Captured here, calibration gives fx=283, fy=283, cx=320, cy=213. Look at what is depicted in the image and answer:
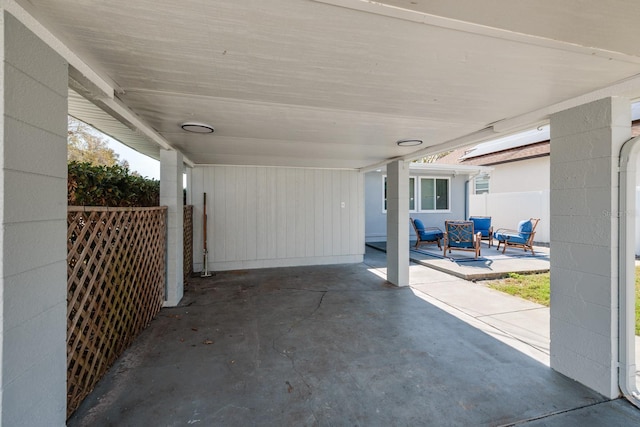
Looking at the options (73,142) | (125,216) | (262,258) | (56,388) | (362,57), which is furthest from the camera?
(73,142)

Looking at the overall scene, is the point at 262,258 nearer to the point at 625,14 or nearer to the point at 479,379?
the point at 479,379

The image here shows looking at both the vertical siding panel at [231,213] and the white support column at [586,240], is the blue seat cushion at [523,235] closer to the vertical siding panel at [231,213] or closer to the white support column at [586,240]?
the white support column at [586,240]

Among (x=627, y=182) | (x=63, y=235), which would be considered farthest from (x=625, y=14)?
(x=63, y=235)

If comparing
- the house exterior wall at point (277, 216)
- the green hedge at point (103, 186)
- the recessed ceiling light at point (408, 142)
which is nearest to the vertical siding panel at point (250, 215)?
the house exterior wall at point (277, 216)

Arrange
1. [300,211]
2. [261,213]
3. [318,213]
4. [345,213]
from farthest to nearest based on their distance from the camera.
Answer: [345,213], [318,213], [300,211], [261,213]

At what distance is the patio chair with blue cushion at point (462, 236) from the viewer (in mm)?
7031

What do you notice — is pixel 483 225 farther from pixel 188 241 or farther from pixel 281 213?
pixel 188 241

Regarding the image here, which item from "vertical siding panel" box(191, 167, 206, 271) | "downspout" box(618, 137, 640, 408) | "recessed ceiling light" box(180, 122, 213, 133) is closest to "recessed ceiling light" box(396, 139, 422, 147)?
"downspout" box(618, 137, 640, 408)

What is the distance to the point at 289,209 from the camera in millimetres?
6773

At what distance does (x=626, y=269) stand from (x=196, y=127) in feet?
13.4

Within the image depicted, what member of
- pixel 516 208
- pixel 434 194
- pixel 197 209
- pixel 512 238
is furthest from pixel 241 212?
pixel 516 208

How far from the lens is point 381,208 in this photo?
9.71 metres

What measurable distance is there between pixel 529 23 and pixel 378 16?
2.40ft

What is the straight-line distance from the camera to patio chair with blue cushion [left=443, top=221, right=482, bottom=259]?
277 inches
